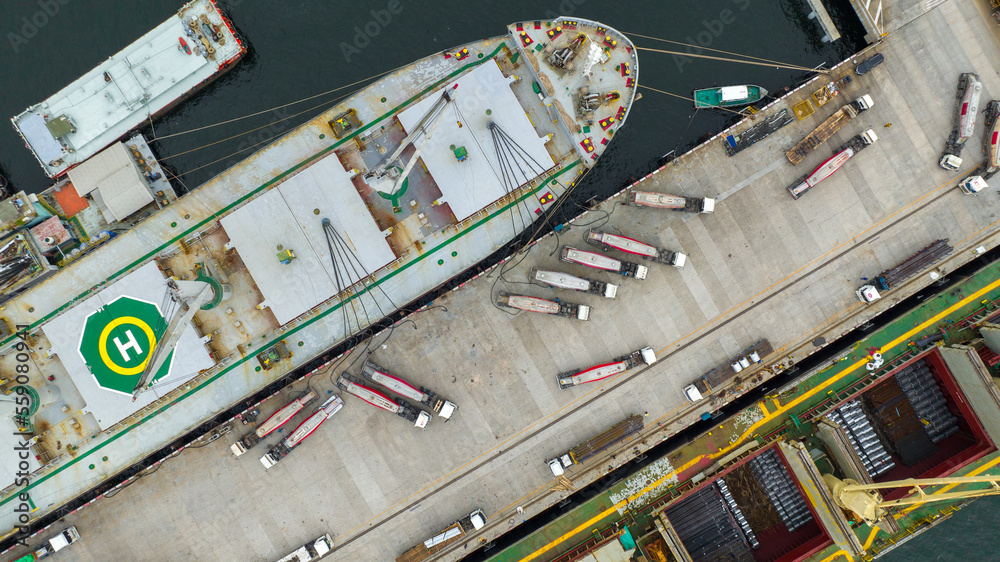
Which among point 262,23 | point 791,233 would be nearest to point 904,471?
point 791,233

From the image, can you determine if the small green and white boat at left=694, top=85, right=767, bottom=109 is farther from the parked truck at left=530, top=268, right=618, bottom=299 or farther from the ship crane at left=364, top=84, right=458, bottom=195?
the ship crane at left=364, top=84, right=458, bottom=195

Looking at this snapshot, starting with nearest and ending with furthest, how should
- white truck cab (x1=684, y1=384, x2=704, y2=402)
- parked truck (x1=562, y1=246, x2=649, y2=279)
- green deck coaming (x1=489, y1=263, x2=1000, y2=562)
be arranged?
parked truck (x1=562, y1=246, x2=649, y2=279), white truck cab (x1=684, y1=384, x2=704, y2=402), green deck coaming (x1=489, y1=263, x2=1000, y2=562)

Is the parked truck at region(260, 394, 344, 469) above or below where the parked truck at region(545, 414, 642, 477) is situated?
above

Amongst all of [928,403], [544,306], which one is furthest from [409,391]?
[928,403]

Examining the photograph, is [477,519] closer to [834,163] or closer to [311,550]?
[311,550]

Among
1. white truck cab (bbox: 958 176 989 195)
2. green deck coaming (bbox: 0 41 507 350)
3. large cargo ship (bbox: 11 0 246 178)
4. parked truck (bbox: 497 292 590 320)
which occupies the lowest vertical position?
white truck cab (bbox: 958 176 989 195)

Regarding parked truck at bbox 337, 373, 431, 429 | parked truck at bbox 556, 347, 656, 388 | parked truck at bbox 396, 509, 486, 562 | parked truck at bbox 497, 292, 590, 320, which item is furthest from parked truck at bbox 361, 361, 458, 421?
parked truck at bbox 556, 347, 656, 388

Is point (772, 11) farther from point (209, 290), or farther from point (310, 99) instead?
point (209, 290)

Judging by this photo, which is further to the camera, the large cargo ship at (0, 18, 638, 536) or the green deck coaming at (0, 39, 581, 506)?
the green deck coaming at (0, 39, 581, 506)
